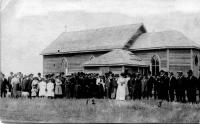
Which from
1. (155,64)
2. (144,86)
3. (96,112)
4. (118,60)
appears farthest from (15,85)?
(155,64)

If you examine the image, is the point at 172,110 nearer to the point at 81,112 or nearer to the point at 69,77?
the point at 81,112

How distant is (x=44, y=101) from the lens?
598 inches

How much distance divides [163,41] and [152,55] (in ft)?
4.51

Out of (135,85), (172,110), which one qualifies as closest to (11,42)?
(135,85)

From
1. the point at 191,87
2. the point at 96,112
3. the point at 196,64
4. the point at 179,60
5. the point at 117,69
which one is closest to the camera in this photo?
the point at 96,112

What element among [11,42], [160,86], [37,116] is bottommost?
[37,116]

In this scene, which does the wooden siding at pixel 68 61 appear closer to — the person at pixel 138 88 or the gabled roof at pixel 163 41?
the gabled roof at pixel 163 41

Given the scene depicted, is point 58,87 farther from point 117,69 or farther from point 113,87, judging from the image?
point 117,69

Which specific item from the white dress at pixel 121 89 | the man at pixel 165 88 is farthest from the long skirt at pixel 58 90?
the man at pixel 165 88

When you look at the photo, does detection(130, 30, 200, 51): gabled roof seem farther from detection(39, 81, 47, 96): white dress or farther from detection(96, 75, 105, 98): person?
detection(39, 81, 47, 96): white dress

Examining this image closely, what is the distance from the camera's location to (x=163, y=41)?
1041 inches

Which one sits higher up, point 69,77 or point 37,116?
point 69,77

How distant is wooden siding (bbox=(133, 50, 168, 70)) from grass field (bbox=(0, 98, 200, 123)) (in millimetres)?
11683

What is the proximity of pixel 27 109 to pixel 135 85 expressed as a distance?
5419 mm
